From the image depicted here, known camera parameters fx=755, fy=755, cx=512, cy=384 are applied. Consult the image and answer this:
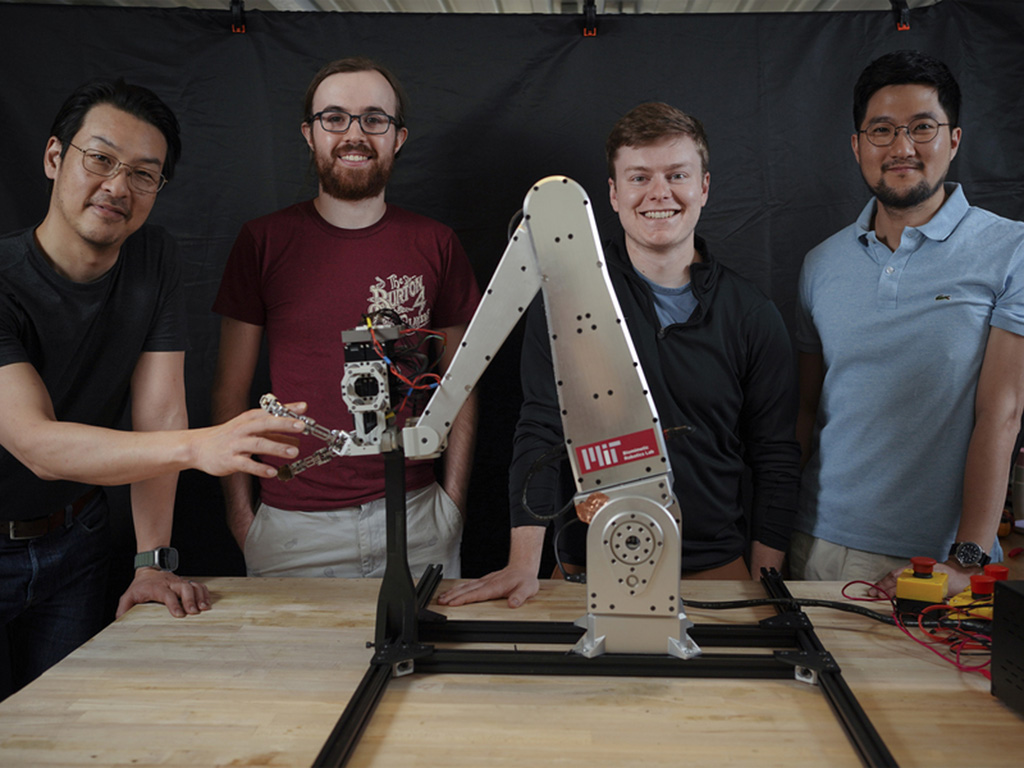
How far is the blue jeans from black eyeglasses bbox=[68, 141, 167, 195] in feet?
3.08

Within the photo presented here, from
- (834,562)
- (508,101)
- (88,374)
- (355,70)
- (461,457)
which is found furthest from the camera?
(508,101)

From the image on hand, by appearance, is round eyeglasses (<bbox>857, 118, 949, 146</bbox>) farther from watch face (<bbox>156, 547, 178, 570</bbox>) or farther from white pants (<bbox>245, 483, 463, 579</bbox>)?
watch face (<bbox>156, 547, 178, 570</bbox>)

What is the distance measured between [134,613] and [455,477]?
1.09 metres

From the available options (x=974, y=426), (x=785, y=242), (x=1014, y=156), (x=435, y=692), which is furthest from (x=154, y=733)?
(x=1014, y=156)

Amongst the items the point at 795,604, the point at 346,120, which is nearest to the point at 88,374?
the point at 346,120

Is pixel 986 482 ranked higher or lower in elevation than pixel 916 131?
lower

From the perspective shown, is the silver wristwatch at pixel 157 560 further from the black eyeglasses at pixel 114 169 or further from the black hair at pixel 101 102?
the black hair at pixel 101 102

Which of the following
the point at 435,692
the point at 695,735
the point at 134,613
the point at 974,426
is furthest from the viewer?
the point at 974,426

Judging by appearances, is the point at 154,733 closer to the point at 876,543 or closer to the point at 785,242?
→ the point at 876,543

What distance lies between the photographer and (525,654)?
154 cm

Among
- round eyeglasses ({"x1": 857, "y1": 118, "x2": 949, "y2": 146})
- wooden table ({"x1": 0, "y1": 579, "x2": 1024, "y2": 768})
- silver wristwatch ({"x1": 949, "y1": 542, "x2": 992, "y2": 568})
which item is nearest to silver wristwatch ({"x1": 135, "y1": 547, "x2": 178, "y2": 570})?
wooden table ({"x1": 0, "y1": 579, "x2": 1024, "y2": 768})

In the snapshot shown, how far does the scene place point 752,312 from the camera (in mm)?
2262

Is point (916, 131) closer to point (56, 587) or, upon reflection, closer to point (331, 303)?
point (331, 303)

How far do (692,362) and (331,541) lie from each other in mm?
1263
